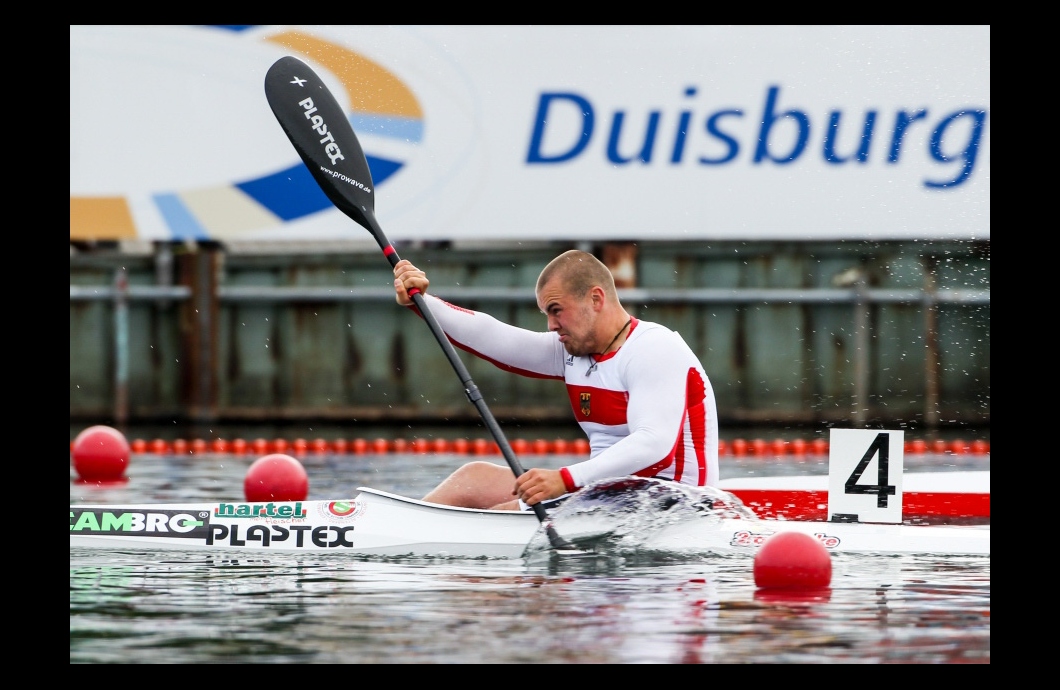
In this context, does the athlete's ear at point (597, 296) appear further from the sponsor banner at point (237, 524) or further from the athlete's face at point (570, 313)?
the sponsor banner at point (237, 524)

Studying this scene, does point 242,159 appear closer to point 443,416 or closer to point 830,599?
point 443,416

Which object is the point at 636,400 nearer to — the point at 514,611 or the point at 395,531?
the point at 395,531

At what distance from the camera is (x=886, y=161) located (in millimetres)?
13469

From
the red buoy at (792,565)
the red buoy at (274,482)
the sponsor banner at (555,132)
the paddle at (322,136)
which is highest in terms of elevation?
the sponsor banner at (555,132)

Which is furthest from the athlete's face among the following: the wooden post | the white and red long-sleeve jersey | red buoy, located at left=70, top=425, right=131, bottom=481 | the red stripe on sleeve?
the wooden post

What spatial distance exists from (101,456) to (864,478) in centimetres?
547

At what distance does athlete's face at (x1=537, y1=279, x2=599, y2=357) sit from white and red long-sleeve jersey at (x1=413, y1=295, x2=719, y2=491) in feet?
0.46

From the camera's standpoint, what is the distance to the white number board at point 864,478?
24.2 ft

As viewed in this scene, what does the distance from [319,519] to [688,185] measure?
7.38 meters

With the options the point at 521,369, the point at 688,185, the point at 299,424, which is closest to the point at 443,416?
the point at 299,424

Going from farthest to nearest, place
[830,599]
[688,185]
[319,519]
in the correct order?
[688,185], [319,519], [830,599]

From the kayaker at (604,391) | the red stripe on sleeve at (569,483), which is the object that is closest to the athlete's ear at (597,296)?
the kayaker at (604,391)

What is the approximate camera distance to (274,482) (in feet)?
29.0

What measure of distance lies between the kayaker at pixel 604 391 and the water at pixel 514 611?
1.44 feet
